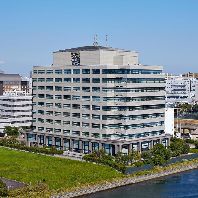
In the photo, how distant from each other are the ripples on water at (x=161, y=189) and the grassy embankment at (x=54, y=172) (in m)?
3.13

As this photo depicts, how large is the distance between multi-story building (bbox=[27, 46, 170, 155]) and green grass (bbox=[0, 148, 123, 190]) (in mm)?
8899

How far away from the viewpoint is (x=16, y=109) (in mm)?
119688

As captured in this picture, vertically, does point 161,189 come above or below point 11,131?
below

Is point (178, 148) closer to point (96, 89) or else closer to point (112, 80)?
point (112, 80)

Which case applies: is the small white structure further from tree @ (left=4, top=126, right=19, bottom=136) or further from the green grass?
tree @ (left=4, top=126, right=19, bottom=136)

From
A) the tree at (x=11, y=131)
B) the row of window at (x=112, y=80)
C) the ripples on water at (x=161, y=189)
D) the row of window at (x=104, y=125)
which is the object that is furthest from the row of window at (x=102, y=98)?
the tree at (x=11, y=131)

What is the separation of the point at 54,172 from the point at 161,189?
1579cm

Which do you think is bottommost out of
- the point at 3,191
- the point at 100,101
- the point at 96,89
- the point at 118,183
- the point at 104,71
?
the point at 118,183

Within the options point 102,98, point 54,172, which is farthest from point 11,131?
point 54,172

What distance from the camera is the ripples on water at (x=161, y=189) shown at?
61.5 m

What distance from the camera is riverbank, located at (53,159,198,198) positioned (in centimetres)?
6081

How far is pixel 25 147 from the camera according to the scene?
9038cm

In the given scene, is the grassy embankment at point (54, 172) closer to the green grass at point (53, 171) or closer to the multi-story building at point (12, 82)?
the green grass at point (53, 171)

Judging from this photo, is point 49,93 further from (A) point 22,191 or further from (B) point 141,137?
(A) point 22,191
